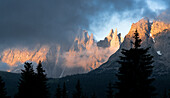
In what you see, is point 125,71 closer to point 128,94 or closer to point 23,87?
point 128,94

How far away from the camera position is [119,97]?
24703mm

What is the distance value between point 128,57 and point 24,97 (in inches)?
589

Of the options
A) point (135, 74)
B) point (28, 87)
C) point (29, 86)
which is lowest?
point (28, 87)

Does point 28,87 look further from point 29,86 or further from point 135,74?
point 135,74

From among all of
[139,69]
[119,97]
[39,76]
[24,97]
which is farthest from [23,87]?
[139,69]

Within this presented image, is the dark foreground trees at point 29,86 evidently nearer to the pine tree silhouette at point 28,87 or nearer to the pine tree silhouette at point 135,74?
the pine tree silhouette at point 28,87

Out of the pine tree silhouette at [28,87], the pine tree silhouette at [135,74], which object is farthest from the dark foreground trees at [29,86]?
the pine tree silhouette at [135,74]

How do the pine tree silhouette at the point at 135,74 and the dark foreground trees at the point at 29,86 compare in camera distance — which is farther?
the dark foreground trees at the point at 29,86

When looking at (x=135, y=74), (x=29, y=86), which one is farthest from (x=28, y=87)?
(x=135, y=74)

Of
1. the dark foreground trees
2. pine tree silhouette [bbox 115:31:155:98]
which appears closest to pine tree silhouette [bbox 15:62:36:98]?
the dark foreground trees

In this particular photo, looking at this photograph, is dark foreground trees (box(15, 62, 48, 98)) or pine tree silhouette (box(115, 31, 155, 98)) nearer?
pine tree silhouette (box(115, 31, 155, 98))

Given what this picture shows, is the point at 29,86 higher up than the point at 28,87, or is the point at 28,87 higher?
the point at 29,86

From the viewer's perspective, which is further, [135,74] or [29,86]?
[29,86]

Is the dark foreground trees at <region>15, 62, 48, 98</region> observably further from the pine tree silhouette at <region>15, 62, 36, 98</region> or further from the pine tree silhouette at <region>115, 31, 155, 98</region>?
the pine tree silhouette at <region>115, 31, 155, 98</region>
